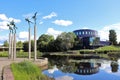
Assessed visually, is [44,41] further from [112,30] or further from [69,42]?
[112,30]

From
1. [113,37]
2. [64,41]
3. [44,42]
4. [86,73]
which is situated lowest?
[86,73]

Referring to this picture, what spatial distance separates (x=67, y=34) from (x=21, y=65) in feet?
279

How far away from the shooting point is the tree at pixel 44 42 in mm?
109887

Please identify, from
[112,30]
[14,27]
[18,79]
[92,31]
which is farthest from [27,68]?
[92,31]

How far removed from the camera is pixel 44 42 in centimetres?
11300

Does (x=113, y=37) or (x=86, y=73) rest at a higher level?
(x=113, y=37)

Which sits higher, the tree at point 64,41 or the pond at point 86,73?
the tree at point 64,41

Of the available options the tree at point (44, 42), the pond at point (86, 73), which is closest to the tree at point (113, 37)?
the tree at point (44, 42)

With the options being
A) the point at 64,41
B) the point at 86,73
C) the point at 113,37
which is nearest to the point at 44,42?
the point at 64,41

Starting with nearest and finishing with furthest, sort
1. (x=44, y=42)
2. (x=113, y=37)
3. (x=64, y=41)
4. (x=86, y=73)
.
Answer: (x=86, y=73)
(x=64, y=41)
(x=44, y=42)
(x=113, y=37)

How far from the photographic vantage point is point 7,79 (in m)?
13.1

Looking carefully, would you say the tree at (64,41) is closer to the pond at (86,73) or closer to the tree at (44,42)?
the tree at (44,42)

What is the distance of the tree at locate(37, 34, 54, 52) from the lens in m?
110

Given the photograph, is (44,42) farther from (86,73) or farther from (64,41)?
(86,73)
